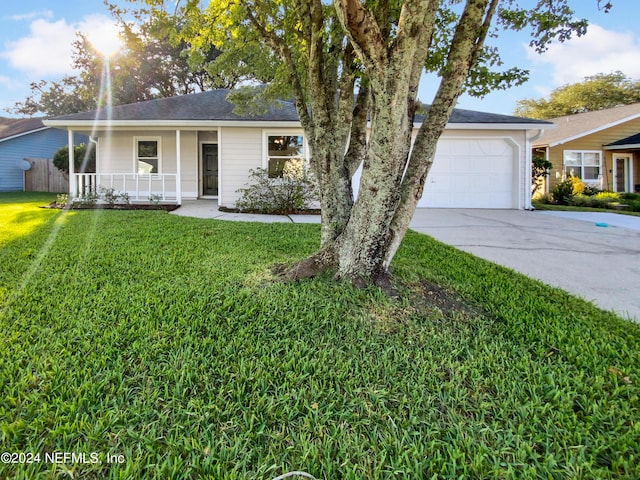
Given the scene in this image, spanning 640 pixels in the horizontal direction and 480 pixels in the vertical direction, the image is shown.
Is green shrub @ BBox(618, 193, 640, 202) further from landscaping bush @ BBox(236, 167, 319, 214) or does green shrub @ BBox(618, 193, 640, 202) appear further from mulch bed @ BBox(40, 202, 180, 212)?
mulch bed @ BBox(40, 202, 180, 212)

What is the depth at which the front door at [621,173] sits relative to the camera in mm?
16047

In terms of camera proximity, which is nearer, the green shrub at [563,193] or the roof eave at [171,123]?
the roof eave at [171,123]

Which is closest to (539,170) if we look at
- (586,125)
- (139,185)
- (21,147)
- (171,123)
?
(586,125)

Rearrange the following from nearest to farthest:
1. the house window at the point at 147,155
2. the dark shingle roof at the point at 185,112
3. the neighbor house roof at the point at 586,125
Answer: the dark shingle roof at the point at 185,112
the house window at the point at 147,155
the neighbor house roof at the point at 586,125

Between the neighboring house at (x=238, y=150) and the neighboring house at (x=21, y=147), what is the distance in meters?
9.70

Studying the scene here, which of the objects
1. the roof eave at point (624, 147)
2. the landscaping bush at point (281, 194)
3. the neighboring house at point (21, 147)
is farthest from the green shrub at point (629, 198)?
the neighboring house at point (21, 147)

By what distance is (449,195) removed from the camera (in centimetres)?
1126

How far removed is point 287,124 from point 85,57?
58.2 ft

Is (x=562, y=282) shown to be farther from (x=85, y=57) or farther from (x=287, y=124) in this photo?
(x=85, y=57)

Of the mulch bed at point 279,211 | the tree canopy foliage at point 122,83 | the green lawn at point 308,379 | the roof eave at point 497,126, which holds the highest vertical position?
the tree canopy foliage at point 122,83

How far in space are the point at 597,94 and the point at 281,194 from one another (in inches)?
1227

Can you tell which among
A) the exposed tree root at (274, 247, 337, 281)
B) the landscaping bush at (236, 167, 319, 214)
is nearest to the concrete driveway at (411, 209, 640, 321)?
the exposed tree root at (274, 247, 337, 281)

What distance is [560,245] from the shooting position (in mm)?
5621

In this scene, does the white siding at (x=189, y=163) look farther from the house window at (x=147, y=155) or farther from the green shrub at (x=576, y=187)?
the green shrub at (x=576, y=187)
